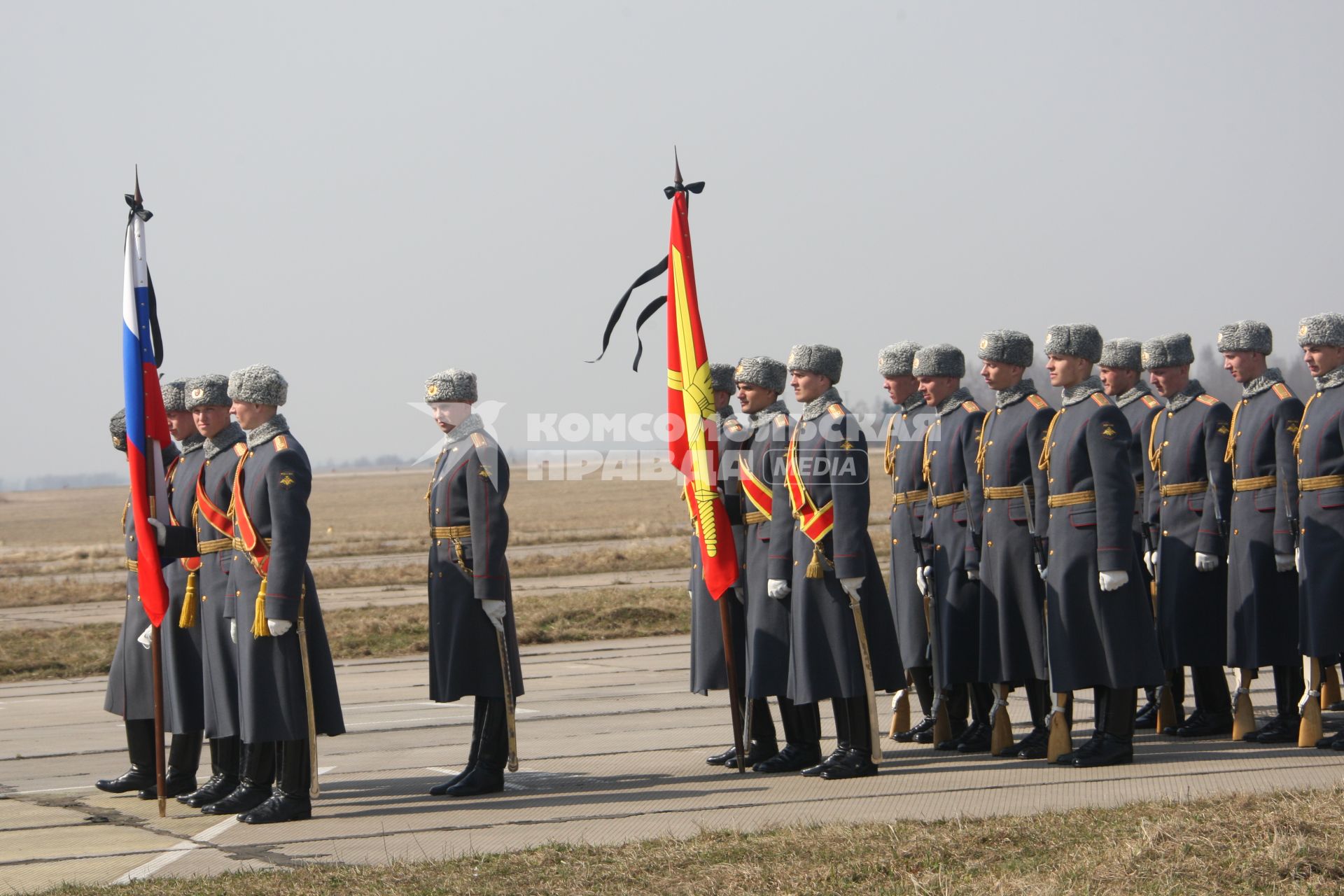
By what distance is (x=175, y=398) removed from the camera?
28.9 feet

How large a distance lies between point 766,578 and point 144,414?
11.5ft

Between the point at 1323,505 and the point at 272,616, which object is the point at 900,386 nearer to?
the point at 1323,505

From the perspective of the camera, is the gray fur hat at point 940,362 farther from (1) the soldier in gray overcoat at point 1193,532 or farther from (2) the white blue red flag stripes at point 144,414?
(2) the white blue red flag stripes at point 144,414

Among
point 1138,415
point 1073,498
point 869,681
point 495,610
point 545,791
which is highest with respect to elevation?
point 1138,415

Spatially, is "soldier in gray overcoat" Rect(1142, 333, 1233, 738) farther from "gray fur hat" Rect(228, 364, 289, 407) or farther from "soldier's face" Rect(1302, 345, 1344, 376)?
"gray fur hat" Rect(228, 364, 289, 407)

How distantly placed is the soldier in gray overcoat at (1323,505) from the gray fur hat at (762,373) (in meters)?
2.96

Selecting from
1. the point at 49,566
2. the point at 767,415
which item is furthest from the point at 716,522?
the point at 49,566

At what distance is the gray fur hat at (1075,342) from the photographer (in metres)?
8.50

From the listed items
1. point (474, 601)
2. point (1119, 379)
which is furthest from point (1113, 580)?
point (474, 601)

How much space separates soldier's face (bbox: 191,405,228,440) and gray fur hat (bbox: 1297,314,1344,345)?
19.8 ft

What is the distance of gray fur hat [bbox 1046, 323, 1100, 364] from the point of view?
27.9ft

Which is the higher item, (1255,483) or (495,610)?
(1255,483)

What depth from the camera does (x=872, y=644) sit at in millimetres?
8430

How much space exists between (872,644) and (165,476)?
13.5 ft
